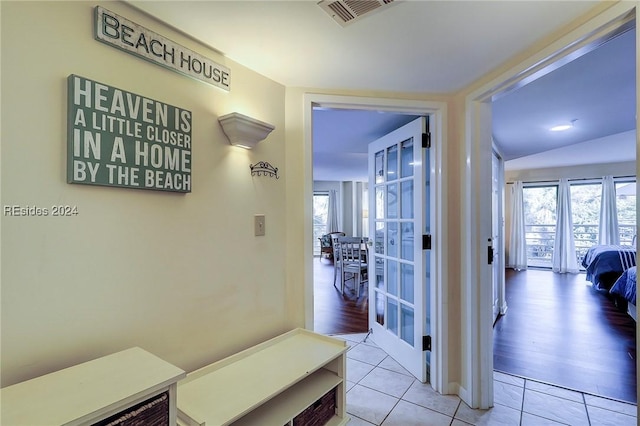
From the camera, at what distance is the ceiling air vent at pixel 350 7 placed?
45.8 inches

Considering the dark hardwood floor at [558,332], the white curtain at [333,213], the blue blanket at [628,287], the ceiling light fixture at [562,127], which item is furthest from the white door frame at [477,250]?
the white curtain at [333,213]

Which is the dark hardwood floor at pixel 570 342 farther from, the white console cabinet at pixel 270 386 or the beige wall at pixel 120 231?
the beige wall at pixel 120 231

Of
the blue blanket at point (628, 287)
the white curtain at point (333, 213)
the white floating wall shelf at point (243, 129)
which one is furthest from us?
the white curtain at point (333, 213)

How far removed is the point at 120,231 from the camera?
1157 millimetres

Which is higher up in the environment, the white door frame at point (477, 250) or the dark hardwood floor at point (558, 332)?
the white door frame at point (477, 250)

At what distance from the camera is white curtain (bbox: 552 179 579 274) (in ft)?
21.4

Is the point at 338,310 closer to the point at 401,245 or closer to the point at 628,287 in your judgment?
the point at 401,245

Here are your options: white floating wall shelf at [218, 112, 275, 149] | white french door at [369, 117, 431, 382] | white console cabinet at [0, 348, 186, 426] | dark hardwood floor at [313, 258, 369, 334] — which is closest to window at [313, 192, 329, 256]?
dark hardwood floor at [313, 258, 369, 334]

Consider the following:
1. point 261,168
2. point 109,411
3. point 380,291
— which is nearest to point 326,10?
point 261,168

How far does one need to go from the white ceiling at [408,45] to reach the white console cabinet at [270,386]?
1.48 meters

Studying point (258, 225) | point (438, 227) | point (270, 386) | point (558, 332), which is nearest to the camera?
point (270, 386)

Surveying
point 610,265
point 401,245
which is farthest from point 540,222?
point 401,245

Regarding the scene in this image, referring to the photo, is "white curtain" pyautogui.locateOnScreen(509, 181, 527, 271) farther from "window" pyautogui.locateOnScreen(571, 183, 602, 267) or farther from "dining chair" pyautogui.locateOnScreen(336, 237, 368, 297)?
"dining chair" pyautogui.locateOnScreen(336, 237, 368, 297)

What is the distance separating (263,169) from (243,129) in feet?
0.94
